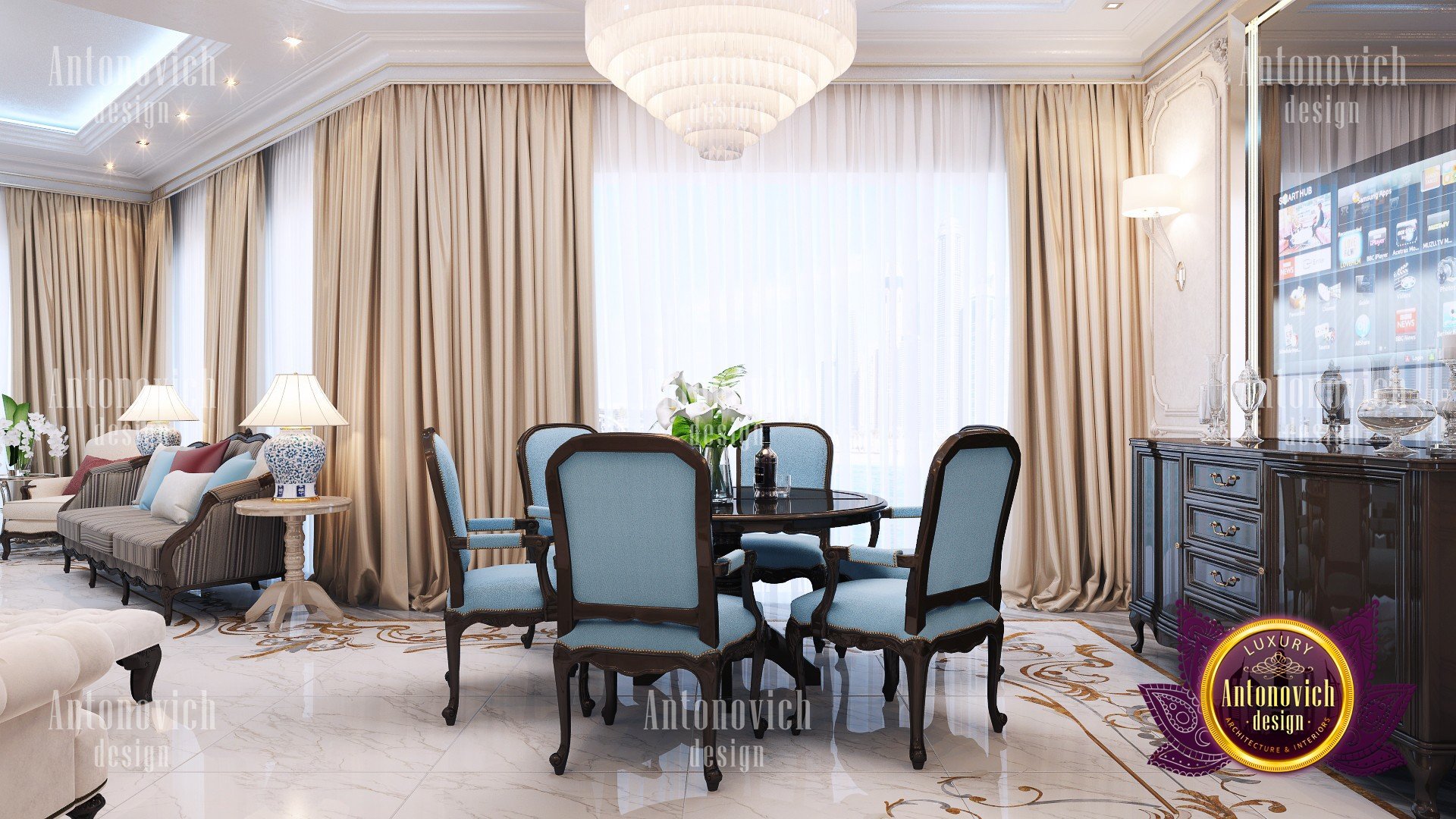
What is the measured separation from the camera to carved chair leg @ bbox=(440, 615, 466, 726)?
9.88ft

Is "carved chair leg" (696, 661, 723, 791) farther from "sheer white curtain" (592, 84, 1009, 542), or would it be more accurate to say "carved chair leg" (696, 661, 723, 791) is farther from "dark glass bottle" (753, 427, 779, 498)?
"sheer white curtain" (592, 84, 1009, 542)

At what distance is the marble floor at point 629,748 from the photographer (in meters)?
2.39

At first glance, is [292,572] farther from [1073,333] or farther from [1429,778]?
[1429,778]

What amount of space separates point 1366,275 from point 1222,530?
1.04 m

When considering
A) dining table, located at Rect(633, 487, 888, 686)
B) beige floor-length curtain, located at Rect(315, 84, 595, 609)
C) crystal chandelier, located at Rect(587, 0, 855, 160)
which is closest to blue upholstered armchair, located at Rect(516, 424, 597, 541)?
beige floor-length curtain, located at Rect(315, 84, 595, 609)

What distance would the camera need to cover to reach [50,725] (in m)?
Answer: 1.95

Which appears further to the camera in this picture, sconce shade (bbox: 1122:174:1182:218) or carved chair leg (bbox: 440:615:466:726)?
sconce shade (bbox: 1122:174:1182:218)

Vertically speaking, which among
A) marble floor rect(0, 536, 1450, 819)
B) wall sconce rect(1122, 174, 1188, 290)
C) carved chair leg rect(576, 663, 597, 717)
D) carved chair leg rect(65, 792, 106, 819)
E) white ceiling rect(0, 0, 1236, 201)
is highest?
white ceiling rect(0, 0, 1236, 201)

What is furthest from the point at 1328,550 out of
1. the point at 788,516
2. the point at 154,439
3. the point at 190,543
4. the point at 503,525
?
the point at 154,439

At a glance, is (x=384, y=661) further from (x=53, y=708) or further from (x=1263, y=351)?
(x=1263, y=351)

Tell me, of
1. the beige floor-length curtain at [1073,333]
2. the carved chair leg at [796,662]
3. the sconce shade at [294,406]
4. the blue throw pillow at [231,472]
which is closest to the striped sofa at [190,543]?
the blue throw pillow at [231,472]

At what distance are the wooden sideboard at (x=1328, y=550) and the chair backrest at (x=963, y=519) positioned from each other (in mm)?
909

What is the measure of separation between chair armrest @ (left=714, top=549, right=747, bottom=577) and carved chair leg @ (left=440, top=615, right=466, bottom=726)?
103 cm

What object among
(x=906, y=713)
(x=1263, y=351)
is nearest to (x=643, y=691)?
(x=906, y=713)
